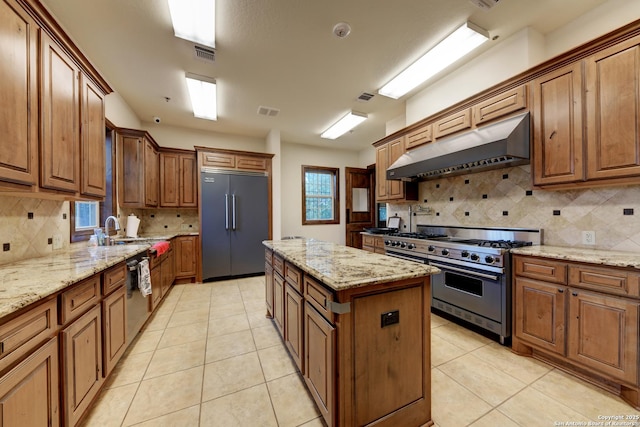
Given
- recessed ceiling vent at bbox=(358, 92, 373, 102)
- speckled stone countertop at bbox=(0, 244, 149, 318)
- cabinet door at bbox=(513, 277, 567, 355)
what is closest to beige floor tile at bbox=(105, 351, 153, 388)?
speckled stone countertop at bbox=(0, 244, 149, 318)

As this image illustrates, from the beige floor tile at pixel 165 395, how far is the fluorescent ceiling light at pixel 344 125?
4054 millimetres

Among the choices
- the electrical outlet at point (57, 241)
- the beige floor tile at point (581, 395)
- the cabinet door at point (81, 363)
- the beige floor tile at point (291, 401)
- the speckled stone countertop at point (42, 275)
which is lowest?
the beige floor tile at point (291, 401)

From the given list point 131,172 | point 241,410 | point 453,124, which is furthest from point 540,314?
point 131,172

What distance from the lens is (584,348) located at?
1676 millimetres

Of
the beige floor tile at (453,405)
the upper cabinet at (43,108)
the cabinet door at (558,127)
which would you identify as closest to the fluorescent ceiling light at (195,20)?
the upper cabinet at (43,108)

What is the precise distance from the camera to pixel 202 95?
134 inches

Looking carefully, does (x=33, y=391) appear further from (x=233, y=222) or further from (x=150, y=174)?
(x=150, y=174)

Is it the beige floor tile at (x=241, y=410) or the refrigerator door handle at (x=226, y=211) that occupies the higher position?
the refrigerator door handle at (x=226, y=211)

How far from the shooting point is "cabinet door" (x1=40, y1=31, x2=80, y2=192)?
4.90 ft

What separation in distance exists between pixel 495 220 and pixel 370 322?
2367 millimetres

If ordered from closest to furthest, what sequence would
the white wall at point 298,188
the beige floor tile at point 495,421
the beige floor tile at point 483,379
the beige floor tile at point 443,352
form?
1. the beige floor tile at point 495,421
2. the beige floor tile at point 483,379
3. the beige floor tile at point 443,352
4. the white wall at point 298,188

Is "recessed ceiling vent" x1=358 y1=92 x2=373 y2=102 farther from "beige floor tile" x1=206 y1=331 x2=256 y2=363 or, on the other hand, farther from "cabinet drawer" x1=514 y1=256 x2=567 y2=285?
"beige floor tile" x1=206 y1=331 x2=256 y2=363

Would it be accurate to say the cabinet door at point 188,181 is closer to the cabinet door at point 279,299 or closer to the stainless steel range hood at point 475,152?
the cabinet door at point 279,299

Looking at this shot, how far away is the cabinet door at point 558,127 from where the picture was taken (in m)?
1.91
